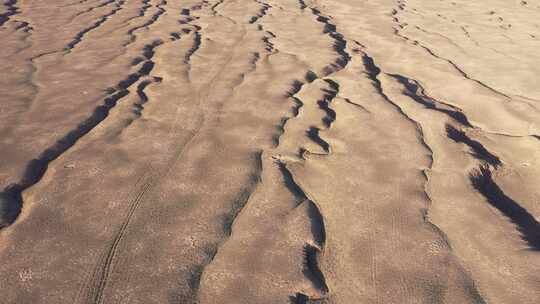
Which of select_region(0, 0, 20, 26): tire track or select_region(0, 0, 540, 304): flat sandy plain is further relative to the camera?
select_region(0, 0, 20, 26): tire track

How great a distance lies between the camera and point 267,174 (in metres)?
1.69

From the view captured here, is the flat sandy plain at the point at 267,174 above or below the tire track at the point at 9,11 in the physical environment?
above

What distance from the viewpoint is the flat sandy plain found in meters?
1.20

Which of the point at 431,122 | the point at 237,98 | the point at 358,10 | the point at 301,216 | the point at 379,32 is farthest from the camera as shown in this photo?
the point at 358,10

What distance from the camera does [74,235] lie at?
53.1 inches

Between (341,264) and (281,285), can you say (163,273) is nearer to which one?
(281,285)

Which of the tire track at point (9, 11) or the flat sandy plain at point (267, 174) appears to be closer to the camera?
the flat sandy plain at point (267, 174)

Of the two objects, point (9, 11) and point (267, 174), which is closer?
point (267, 174)

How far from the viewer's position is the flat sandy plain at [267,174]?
120 centimetres

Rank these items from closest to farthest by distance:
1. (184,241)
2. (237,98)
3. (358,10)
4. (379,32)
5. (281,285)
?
1. (281,285)
2. (184,241)
3. (237,98)
4. (379,32)
5. (358,10)

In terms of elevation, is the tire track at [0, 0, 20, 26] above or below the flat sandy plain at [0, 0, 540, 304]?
below

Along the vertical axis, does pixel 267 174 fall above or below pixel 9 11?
above

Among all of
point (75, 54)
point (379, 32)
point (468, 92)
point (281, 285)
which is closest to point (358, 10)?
point (379, 32)

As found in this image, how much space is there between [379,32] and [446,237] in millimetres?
3045
